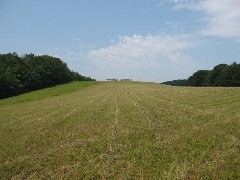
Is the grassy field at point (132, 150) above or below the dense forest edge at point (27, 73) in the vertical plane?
below

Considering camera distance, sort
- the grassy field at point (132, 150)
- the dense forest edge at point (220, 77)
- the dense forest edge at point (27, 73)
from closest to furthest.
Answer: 1. the grassy field at point (132, 150)
2. the dense forest edge at point (27, 73)
3. the dense forest edge at point (220, 77)

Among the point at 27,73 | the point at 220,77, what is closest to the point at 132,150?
the point at 27,73

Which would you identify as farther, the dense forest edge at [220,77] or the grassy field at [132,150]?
the dense forest edge at [220,77]

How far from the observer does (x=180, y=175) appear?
10172 millimetres

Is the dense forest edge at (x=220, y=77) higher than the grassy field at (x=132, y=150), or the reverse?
the dense forest edge at (x=220, y=77)

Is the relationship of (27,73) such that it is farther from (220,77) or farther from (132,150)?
(132,150)

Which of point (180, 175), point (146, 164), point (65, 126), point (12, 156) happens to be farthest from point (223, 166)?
point (65, 126)

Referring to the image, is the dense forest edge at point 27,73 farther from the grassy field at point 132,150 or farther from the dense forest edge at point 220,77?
the grassy field at point 132,150

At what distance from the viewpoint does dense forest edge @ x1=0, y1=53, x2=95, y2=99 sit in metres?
103

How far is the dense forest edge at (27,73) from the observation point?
102562mm

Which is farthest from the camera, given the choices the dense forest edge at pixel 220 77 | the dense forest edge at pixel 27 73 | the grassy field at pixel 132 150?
the dense forest edge at pixel 220 77

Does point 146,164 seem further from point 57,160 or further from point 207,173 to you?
point 57,160

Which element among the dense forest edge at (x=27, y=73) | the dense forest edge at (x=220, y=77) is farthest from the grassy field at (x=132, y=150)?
the dense forest edge at (x=220, y=77)

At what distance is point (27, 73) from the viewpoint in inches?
4700
